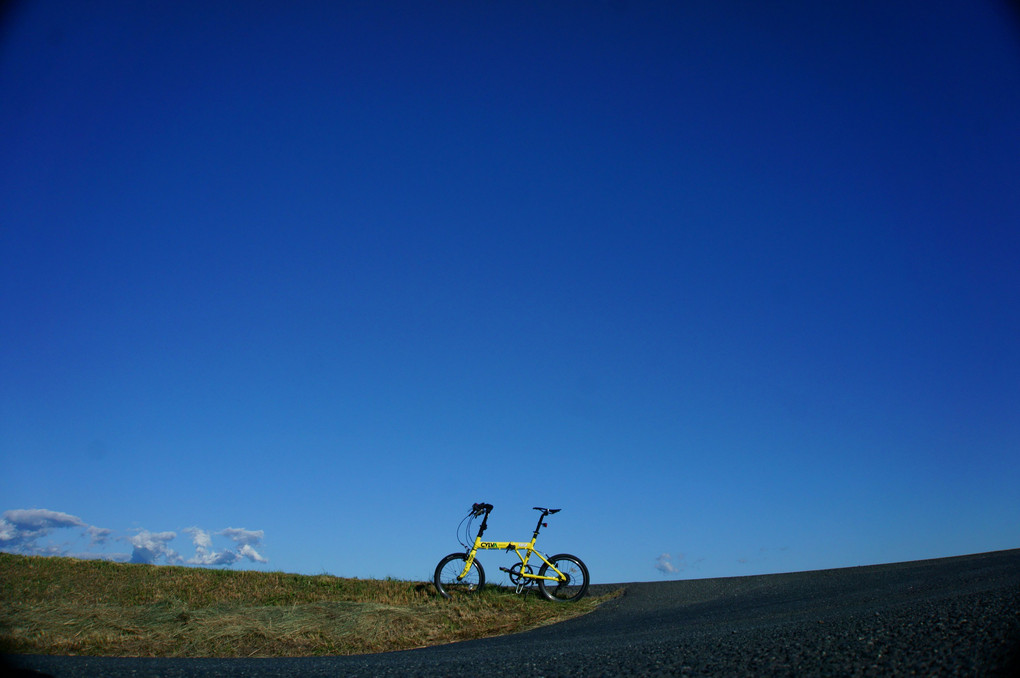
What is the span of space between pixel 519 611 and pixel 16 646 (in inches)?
348

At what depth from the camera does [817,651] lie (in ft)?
16.8

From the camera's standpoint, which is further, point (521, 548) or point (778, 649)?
point (521, 548)

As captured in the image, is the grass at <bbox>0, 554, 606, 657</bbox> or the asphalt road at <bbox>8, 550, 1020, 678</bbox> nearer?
the asphalt road at <bbox>8, 550, 1020, 678</bbox>

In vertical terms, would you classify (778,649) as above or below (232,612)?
above

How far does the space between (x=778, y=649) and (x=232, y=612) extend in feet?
34.7

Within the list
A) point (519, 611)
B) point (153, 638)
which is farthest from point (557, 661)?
point (153, 638)

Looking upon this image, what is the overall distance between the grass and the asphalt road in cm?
178

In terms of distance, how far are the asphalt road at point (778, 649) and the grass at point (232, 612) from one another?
5.84ft

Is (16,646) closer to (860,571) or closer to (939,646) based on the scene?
(939,646)

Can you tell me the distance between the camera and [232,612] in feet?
38.7

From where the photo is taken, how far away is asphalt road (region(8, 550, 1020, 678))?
4.64m

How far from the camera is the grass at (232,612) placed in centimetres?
995

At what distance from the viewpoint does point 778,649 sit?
5398mm

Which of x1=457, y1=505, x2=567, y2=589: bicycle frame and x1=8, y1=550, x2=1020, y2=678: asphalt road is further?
x1=457, y1=505, x2=567, y2=589: bicycle frame
